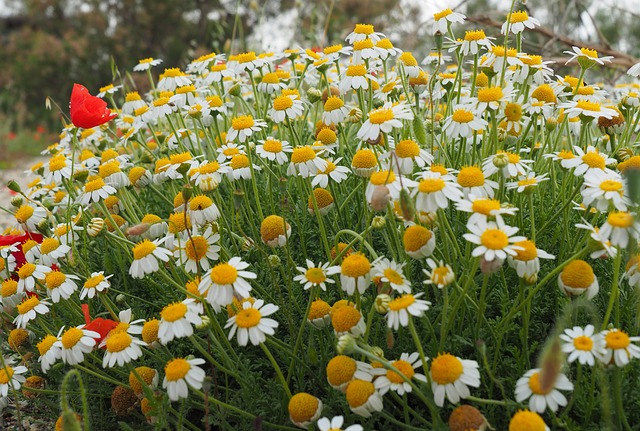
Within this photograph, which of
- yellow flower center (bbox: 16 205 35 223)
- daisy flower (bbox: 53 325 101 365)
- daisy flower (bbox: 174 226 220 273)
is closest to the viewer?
daisy flower (bbox: 53 325 101 365)

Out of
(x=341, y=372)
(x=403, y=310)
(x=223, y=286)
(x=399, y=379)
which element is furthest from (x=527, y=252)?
(x=223, y=286)

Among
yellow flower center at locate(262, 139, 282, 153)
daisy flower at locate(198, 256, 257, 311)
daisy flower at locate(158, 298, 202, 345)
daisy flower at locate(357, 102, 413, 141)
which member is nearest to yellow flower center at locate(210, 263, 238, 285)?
daisy flower at locate(198, 256, 257, 311)

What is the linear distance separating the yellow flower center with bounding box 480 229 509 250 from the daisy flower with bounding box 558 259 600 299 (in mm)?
215

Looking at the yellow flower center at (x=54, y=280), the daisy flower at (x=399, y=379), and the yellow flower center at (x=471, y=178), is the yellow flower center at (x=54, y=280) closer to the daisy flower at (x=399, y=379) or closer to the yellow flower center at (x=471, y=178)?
the daisy flower at (x=399, y=379)

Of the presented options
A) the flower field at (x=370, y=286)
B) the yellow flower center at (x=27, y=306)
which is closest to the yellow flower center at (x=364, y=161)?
the flower field at (x=370, y=286)

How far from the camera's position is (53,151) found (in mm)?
3369

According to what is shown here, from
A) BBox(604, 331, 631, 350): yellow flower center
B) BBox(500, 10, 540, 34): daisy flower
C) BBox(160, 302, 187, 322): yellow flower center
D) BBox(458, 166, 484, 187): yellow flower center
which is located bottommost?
BBox(604, 331, 631, 350): yellow flower center

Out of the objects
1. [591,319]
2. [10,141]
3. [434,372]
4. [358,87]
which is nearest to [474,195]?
[434,372]

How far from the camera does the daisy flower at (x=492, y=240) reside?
1308mm

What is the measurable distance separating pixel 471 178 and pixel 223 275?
2.25ft

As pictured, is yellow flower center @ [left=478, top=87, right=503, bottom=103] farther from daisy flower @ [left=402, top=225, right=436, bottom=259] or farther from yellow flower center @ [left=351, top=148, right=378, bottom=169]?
daisy flower @ [left=402, top=225, right=436, bottom=259]

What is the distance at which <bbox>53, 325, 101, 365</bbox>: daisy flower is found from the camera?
5.33 ft

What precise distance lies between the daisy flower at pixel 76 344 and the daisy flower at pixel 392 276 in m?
0.82

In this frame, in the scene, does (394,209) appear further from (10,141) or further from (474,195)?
(10,141)
